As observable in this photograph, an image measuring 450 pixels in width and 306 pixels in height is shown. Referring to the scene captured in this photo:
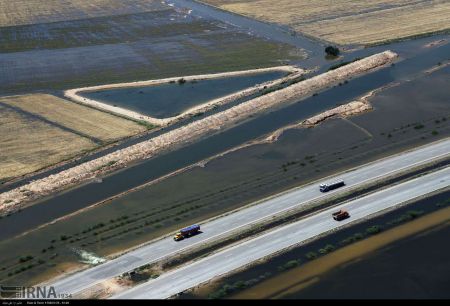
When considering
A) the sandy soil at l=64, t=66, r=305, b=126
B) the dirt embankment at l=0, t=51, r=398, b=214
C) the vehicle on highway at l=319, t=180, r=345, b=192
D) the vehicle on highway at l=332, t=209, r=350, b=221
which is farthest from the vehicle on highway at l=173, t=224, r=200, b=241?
the sandy soil at l=64, t=66, r=305, b=126

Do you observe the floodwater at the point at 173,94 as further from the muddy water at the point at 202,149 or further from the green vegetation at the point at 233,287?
the green vegetation at the point at 233,287

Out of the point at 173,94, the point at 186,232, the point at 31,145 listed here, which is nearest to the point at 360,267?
the point at 186,232

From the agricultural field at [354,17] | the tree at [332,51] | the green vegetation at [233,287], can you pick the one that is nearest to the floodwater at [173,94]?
the tree at [332,51]

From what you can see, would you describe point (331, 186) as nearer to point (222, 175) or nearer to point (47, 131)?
point (222, 175)

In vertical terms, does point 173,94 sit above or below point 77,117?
below

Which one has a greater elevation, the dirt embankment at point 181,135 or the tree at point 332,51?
the tree at point 332,51

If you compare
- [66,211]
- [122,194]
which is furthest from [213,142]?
[66,211]

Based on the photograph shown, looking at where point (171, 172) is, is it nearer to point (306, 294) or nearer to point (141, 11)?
point (306, 294)
